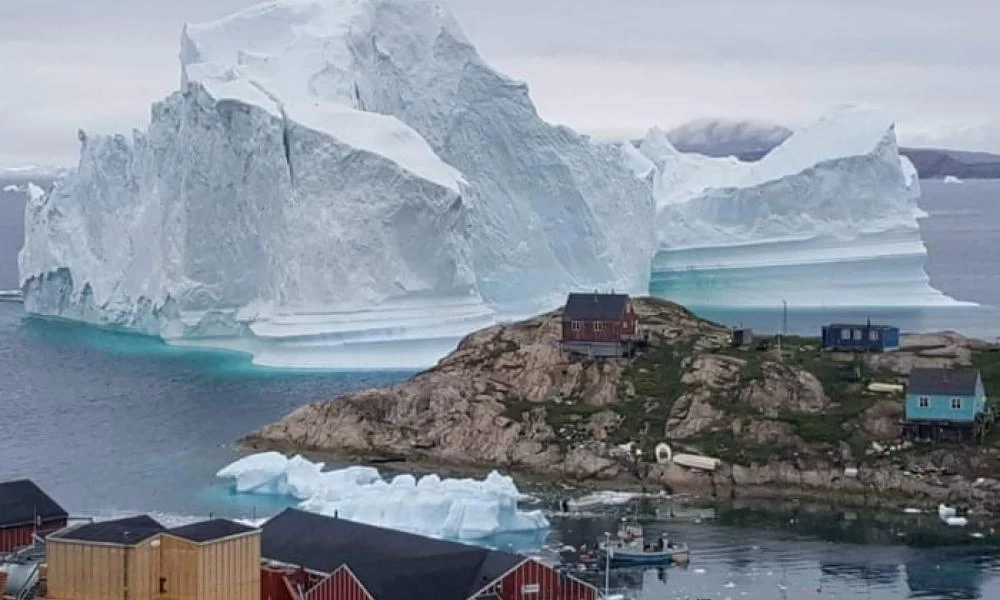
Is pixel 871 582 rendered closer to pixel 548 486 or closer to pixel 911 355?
pixel 548 486

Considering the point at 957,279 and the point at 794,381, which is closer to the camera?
the point at 794,381

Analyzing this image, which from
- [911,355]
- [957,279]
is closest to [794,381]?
[911,355]

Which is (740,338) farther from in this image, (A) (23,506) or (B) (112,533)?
(B) (112,533)

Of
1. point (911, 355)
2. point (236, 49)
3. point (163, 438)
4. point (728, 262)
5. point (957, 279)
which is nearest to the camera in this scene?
point (911, 355)

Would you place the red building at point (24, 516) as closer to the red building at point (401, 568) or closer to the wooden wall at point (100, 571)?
the red building at point (401, 568)

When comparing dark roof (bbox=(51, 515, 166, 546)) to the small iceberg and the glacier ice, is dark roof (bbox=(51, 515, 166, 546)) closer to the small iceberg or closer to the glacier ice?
the glacier ice

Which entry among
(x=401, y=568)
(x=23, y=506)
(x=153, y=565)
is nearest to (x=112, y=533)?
(x=153, y=565)
